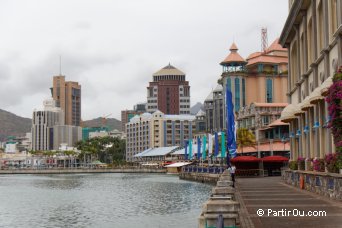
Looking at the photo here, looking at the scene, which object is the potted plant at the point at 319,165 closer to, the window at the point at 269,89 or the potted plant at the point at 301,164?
the potted plant at the point at 301,164

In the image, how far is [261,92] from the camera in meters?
175

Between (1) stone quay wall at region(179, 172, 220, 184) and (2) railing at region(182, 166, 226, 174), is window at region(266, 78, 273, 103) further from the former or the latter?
(1) stone quay wall at region(179, 172, 220, 184)

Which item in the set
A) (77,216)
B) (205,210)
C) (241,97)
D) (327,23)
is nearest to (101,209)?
(77,216)

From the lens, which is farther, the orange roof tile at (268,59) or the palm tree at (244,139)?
the orange roof tile at (268,59)

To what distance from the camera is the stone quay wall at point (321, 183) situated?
1211 inches

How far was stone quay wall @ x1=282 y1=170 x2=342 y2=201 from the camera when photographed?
30750mm

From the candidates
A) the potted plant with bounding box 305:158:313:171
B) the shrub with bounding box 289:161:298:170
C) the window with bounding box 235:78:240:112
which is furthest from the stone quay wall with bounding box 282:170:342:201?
the window with bounding box 235:78:240:112

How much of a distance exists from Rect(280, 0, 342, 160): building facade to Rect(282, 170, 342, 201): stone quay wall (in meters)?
2.16

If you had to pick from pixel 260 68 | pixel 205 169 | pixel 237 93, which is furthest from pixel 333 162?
pixel 260 68

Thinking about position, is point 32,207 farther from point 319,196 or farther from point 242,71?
point 242,71

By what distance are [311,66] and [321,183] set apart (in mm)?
13944

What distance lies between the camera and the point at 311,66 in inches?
1833

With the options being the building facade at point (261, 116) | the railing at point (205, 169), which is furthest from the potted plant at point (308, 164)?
the building facade at point (261, 116)

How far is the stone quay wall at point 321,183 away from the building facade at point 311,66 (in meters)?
2.16
